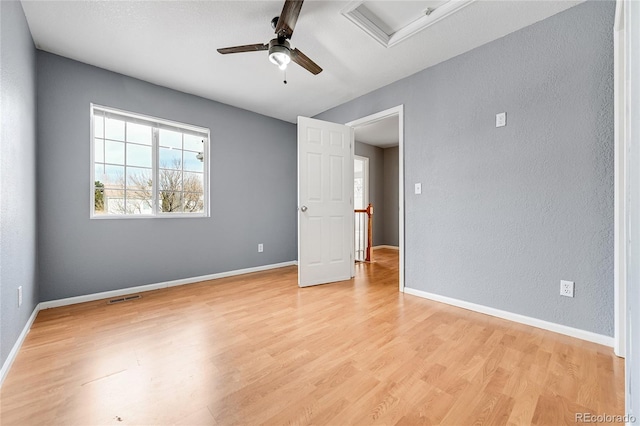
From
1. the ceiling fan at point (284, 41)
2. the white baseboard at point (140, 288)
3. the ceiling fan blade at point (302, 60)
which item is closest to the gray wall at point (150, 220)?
the white baseboard at point (140, 288)

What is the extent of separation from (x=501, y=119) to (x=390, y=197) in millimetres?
4222

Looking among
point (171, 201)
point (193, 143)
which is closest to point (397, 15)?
point (193, 143)

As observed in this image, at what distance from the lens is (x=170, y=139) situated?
11.0 feet

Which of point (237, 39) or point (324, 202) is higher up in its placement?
point (237, 39)

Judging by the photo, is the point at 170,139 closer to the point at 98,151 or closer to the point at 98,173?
the point at 98,151

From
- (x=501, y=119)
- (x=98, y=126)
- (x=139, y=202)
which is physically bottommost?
(x=139, y=202)

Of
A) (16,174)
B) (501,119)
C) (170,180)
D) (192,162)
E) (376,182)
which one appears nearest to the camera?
(16,174)

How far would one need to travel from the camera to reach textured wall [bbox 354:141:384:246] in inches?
244

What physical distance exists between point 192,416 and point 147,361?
0.66 m

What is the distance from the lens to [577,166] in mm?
1916

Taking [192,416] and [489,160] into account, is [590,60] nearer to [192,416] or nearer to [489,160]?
[489,160]

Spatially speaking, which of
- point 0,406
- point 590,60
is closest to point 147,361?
point 0,406

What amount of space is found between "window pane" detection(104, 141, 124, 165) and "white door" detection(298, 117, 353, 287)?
208 centimetres

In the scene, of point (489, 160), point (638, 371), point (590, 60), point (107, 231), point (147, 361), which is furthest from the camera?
point (107, 231)
